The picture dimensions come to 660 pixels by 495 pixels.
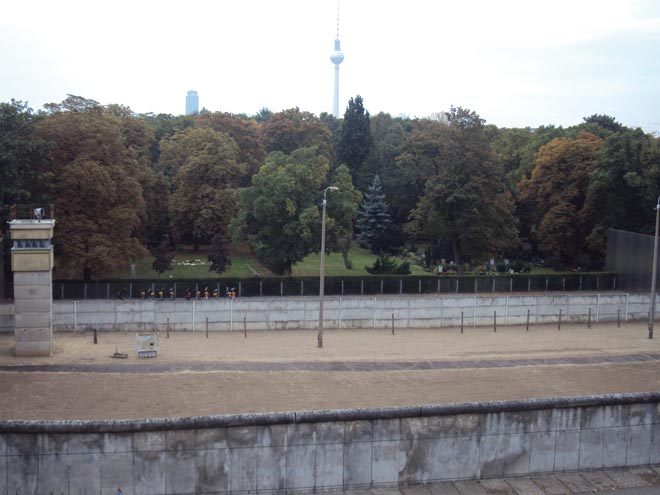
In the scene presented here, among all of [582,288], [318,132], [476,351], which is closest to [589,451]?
[476,351]

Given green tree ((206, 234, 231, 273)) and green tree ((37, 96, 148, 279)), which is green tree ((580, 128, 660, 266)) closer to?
green tree ((206, 234, 231, 273))

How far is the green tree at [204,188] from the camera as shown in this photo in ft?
179

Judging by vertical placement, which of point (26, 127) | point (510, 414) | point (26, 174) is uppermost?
point (26, 127)

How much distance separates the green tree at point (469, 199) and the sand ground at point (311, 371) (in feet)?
50.0

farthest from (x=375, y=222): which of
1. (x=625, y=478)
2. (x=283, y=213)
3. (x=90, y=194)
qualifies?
(x=625, y=478)

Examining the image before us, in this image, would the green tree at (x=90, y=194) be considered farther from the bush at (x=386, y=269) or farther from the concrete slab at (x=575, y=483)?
the concrete slab at (x=575, y=483)

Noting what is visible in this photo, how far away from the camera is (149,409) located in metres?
21.5

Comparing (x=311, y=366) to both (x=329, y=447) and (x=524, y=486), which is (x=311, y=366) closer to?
(x=329, y=447)

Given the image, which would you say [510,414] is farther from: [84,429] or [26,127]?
[26,127]

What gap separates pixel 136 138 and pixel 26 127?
17559mm

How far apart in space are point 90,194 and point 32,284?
15.1 meters

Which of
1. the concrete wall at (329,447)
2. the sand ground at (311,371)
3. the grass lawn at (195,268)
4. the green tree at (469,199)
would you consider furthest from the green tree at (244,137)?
the concrete wall at (329,447)

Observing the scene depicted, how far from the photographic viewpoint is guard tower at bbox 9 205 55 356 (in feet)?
88.5

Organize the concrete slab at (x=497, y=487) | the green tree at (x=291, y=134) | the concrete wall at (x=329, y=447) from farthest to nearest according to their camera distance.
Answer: the green tree at (x=291, y=134)
the concrete slab at (x=497, y=487)
the concrete wall at (x=329, y=447)
